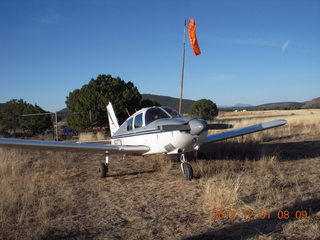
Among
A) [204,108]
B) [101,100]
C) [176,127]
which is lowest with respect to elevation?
[176,127]

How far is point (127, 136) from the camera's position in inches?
321

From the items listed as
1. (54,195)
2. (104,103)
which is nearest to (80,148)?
(54,195)

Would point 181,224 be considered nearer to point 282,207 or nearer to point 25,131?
point 282,207

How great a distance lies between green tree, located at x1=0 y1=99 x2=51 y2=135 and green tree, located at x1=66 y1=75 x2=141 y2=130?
4.51 m

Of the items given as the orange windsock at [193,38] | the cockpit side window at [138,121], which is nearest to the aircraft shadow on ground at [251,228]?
the cockpit side window at [138,121]

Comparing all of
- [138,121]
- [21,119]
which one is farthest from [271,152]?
[21,119]

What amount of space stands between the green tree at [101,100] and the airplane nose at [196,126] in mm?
13645

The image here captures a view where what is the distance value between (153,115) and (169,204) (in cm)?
327

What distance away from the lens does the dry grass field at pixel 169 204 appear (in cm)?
338

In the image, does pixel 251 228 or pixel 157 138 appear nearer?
pixel 251 228

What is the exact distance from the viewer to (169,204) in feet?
15.0

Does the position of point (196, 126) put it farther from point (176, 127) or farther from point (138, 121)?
point (138, 121)

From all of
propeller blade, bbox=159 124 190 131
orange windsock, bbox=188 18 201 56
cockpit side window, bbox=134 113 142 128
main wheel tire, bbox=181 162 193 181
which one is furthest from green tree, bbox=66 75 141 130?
propeller blade, bbox=159 124 190 131

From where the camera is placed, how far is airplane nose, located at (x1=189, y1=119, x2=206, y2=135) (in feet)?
18.6
